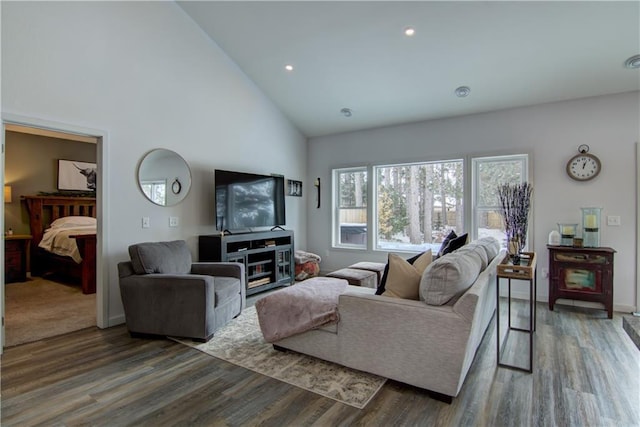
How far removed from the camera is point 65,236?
5.02m

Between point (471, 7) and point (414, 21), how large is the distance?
53 cm

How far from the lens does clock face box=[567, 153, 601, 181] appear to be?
387cm

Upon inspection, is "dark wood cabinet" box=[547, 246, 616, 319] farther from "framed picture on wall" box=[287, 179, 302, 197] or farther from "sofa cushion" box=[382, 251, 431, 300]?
"framed picture on wall" box=[287, 179, 302, 197]

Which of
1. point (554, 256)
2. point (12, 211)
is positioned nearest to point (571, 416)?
point (554, 256)

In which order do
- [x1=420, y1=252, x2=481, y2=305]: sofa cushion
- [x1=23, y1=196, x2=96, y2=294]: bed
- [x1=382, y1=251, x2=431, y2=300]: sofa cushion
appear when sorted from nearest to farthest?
[x1=420, y1=252, x2=481, y2=305]: sofa cushion → [x1=382, y1=251, x2=431, y2=300]: sofa cushion → [x1=23, y1=196, x2=96, y2=294]: bed

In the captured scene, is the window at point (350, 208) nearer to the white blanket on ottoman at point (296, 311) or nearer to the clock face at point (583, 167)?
the clock face at point (583, 167)

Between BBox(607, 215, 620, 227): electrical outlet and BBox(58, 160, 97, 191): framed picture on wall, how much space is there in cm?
876

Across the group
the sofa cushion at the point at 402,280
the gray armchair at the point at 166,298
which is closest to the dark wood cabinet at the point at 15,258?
the gray armchair at the point at 166,298

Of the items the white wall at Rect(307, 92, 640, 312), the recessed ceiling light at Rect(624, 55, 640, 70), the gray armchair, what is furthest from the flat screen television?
the recessed ceiling light at Rect(624, 55, 640, 70)

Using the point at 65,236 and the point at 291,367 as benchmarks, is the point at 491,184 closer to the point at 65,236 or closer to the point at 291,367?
the point at 291,367

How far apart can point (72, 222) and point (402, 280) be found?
6.22 metres

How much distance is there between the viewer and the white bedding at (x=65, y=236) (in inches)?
188

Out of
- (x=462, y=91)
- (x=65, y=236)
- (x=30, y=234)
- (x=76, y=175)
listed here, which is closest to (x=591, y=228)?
(x=462, y=91)

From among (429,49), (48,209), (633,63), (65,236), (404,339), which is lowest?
(404,339)
